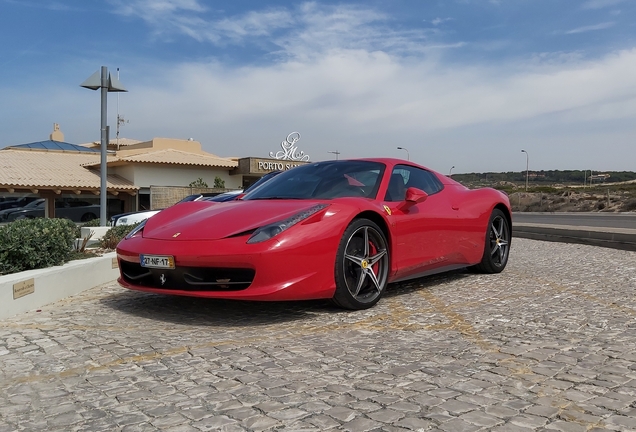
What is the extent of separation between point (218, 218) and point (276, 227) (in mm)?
572

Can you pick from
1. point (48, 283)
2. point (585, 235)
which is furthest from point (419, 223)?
point (585, 235)

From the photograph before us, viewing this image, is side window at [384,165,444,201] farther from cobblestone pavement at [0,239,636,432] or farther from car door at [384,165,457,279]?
cobblestone pavement at [0,239,636,432]

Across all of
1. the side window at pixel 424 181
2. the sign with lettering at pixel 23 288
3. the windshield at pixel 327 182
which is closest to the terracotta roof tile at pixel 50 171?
the sign with lettering at pixel 23 288

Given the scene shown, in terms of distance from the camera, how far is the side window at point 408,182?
5.00 m

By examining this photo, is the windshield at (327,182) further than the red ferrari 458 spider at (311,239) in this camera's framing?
Yes

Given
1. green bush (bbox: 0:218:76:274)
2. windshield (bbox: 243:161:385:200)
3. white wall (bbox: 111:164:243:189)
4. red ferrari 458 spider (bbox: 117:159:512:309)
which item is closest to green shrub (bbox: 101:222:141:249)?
green bush (bbox: 0:218:76:274)

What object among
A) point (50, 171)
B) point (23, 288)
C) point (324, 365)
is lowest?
A: point (324, 365)

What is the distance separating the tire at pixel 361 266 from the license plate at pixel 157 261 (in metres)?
1.17

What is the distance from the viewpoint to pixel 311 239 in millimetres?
3969

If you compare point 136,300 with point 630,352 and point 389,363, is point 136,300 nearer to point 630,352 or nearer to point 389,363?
point 389,363

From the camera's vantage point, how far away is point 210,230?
407cm

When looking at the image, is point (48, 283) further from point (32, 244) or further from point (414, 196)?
point (414, 196)

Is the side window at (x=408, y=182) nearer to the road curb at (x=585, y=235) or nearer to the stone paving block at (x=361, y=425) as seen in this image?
the stone paving block at (x=361, y=425)

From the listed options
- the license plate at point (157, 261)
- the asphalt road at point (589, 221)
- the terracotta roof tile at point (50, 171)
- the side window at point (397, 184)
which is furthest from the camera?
the terracotta roof tile at point (50, 171)
